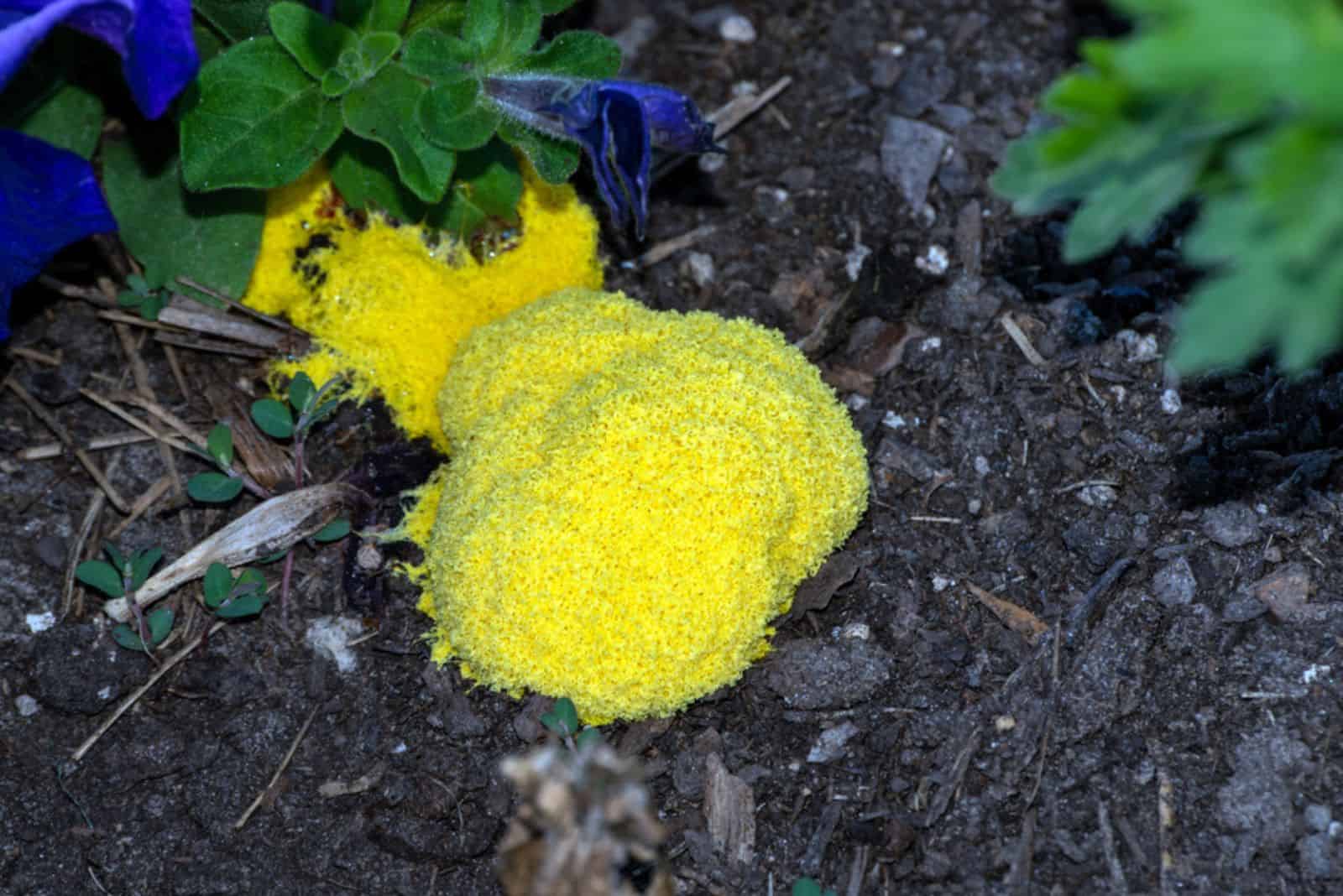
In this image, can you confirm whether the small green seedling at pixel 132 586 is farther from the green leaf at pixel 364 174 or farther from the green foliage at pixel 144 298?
the green leaf at pixel 364 174

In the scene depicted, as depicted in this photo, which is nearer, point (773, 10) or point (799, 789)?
point (799, 789)

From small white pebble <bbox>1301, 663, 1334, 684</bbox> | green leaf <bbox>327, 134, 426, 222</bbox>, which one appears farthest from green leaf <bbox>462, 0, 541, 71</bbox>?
small white pebble <bbox>1301, 663, 1334, 684</bbox>

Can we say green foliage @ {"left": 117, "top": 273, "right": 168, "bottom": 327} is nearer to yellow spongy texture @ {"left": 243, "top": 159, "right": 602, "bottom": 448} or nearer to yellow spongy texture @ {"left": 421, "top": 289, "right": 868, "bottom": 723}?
yellow spongy texture @ {"left": 243, "top": 159, "right": 602, "bottom": 448}

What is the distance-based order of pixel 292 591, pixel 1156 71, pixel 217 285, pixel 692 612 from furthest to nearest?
pixel 217 285, pixel 292 591, pixel 692 612, pixel 1156 71

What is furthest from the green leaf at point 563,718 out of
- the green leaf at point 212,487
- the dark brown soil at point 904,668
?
the green leaf at point 212,487

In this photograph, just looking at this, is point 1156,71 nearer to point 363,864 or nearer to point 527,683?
point 527,683

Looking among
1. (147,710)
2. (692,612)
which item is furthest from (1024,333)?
(147,710)
